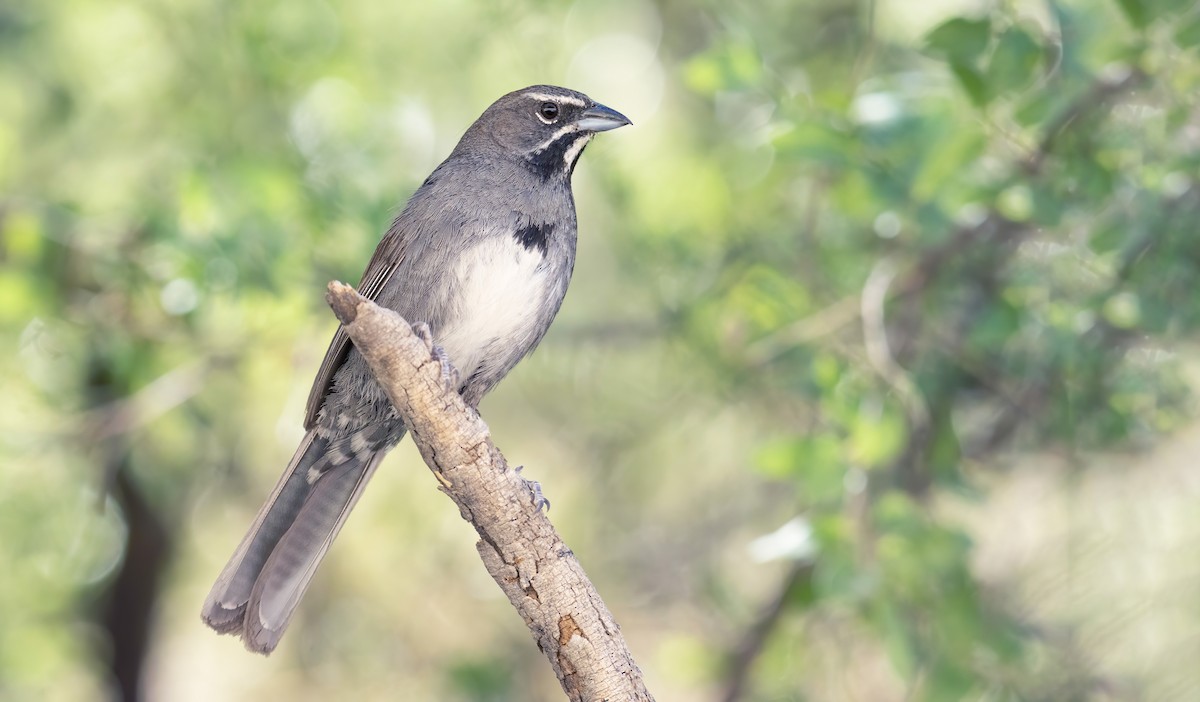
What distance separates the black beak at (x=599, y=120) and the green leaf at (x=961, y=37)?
1.22 meters

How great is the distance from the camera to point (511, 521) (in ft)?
12.0

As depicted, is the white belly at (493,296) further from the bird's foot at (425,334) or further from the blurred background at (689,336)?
the blurred background at (689,336)

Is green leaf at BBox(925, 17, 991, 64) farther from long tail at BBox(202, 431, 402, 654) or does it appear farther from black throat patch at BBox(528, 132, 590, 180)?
long tail at BBox(202, 431, 402, 654)

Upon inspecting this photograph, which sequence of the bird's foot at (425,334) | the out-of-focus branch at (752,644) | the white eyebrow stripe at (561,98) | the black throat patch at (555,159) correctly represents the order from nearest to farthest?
the bird's foot at (425,334) → the black throat patch at (555,159) → the white eyebrow stripe at (561,98) → the out-of-focus branch at (752,644)

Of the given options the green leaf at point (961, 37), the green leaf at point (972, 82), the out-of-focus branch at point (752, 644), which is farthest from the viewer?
the out-of-focus branch at point (752, 644)

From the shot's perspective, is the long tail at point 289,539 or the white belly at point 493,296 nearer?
the long tail at point 289,539

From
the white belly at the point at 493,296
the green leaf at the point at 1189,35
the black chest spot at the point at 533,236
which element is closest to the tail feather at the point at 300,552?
the white belly at the point at 493,296

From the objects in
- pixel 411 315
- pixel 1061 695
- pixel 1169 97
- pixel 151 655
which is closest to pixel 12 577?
pixel 151 655

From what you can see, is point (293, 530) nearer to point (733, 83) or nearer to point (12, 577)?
point (733, 83)

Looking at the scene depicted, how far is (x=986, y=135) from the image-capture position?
17.2ft

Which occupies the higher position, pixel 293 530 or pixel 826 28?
pixel 826 28

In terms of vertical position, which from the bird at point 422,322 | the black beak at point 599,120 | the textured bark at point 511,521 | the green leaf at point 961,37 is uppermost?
the black beak at point 599,120

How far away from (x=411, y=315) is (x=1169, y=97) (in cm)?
320

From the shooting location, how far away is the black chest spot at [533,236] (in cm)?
475
